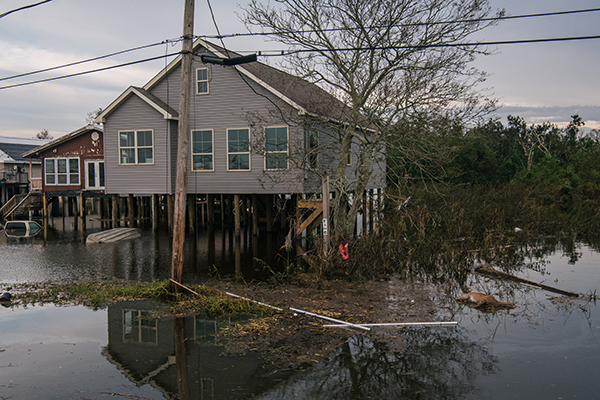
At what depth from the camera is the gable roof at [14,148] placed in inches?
1505

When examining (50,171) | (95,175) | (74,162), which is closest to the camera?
(95,175)

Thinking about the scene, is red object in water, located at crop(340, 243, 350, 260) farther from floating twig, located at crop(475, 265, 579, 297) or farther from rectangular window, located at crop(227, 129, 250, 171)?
rectangular window, located at crop(227, 129, 250, 171)

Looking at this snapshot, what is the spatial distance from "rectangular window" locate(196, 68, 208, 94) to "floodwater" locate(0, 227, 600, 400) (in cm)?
1254

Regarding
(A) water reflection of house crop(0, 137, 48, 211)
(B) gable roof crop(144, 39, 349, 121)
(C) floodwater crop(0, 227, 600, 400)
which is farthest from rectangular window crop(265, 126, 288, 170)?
(A) water reflection of house crop(0, 137, 48, 211)

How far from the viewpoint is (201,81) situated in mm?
20109

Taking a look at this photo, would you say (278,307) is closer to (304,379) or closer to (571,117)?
(304,379)

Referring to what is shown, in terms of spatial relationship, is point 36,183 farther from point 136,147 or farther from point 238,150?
point 238,150

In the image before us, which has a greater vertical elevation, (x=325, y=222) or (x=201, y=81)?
(x=201, y=81)

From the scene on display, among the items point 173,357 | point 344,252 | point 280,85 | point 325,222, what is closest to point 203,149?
point 280,85

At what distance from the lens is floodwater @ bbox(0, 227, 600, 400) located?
18.9 feet

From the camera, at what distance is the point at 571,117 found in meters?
63.4

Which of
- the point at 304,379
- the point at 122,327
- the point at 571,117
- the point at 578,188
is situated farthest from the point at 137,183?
the point at 571,117

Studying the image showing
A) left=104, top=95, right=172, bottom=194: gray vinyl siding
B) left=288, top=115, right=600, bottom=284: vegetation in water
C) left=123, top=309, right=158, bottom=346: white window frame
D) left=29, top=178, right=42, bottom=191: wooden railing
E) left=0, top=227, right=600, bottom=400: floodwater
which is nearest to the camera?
left=0, top=227, right=600, bottom=400: floodwater

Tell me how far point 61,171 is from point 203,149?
1208 cm
